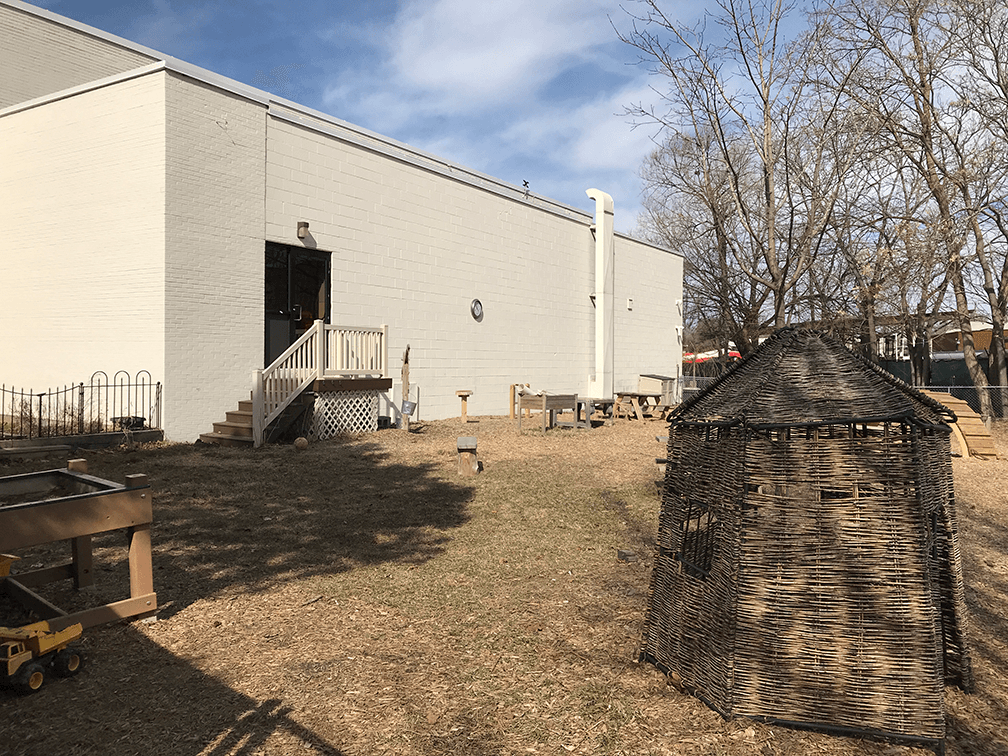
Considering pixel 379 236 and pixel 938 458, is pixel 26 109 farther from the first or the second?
pixel 938 458

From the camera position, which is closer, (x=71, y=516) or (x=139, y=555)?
(x=71, y=516)

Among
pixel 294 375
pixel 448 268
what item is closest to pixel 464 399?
pixel 448 268

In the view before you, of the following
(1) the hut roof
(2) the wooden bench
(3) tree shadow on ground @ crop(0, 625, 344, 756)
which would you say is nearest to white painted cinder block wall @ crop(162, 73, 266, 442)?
(2) the wooden bench

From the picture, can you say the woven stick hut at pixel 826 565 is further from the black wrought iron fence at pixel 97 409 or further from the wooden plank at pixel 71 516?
the black wrought iron fence at pixel 97 409

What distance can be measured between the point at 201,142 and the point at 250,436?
543 cm

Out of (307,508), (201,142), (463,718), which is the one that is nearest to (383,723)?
(463,718)

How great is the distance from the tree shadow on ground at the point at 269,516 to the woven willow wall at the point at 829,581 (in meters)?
3.55

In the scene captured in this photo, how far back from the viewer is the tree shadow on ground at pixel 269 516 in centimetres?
584

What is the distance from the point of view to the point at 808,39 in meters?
17.1

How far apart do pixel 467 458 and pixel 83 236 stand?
8.86 m

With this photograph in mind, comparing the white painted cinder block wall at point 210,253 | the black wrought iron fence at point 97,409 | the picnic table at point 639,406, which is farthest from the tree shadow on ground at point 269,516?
the picnic table at point 639,406

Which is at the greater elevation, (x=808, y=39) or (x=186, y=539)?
(x=808, y=39)

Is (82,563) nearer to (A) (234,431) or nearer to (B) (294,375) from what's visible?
(A) (234,431)

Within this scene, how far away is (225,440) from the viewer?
41.2 feet
